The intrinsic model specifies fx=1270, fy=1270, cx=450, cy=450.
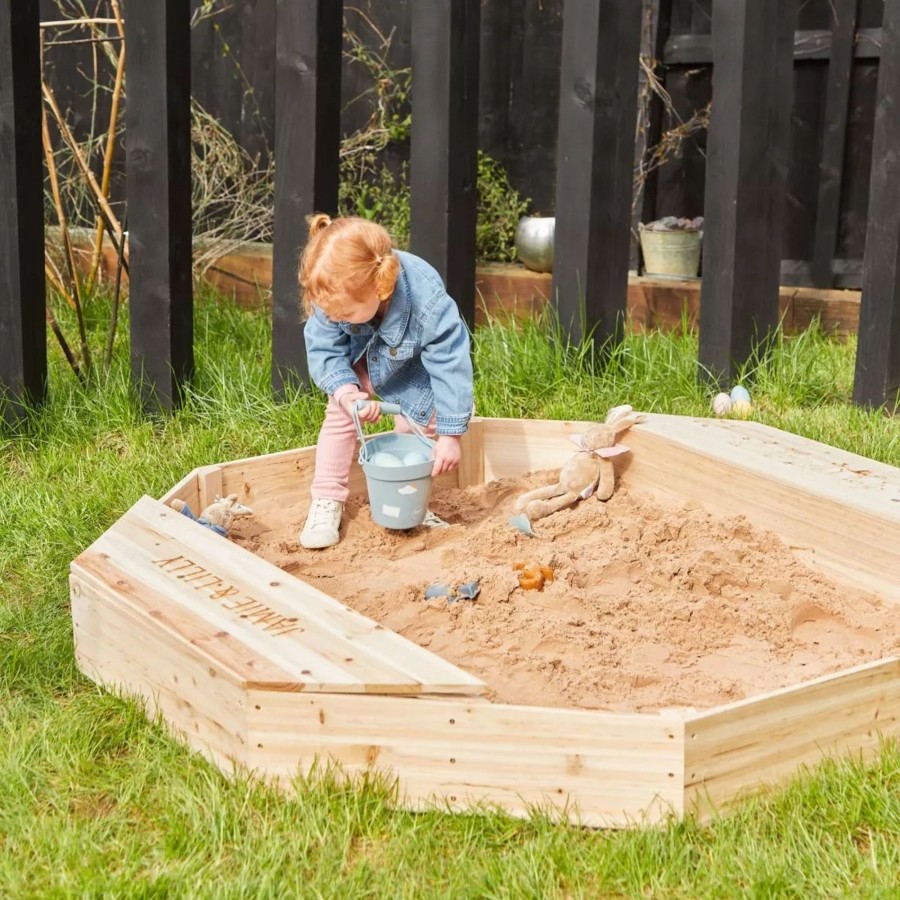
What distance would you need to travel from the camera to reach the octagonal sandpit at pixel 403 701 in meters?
2.11

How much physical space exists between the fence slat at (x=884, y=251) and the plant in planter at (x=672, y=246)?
1.65 m

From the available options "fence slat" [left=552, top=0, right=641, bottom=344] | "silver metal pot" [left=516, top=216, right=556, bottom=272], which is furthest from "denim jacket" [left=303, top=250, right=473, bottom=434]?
"silver metal pot" [left=516, top=216, right=556, bottom=272]

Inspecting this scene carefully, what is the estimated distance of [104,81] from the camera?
23.4ft

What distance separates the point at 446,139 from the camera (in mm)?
4086

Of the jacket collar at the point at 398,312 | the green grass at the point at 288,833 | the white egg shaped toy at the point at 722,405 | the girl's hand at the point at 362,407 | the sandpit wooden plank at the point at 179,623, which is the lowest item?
the green grass at the point at 288,833

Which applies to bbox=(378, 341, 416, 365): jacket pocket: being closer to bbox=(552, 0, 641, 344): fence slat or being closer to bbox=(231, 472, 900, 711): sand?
bbox=(231, 472, 900, 711): sand

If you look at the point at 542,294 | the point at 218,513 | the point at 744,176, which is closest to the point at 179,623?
the point at 218,513

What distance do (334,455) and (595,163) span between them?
1391 mm

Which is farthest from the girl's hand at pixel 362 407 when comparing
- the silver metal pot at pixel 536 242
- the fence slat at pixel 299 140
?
the silver metal pot at pixel 536 242

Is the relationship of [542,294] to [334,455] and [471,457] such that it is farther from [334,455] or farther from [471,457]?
[334,455]

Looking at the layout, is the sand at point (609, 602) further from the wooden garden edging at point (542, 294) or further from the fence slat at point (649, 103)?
the fence slat at point (649, 103)

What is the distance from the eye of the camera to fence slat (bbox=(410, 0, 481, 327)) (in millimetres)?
4020

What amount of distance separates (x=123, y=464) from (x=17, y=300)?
2.74 ft

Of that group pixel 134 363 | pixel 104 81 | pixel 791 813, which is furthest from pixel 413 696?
pixel 104 81
